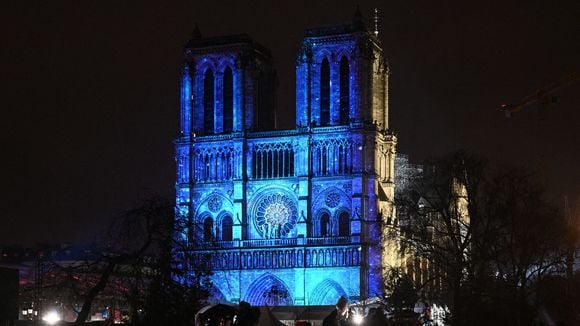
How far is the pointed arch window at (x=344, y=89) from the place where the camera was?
105875mm

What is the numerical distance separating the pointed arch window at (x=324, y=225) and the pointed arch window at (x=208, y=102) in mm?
11705

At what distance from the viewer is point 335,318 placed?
3288cm

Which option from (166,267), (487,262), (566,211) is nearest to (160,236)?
(166,267)

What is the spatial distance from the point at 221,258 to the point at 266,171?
7619 millimetres

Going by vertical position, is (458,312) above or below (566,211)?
below

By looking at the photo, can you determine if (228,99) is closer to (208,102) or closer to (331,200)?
(208,102)

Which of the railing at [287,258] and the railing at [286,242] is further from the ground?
the railing at [286,242]

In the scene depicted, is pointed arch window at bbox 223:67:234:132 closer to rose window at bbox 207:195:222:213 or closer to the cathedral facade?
the cathedral facade

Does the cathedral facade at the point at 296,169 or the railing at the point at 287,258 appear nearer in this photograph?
the railing at the point at 287,258

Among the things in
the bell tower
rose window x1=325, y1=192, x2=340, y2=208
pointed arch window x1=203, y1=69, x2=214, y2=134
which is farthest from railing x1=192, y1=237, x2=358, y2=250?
pointed arch window x1=203, y1=69, x2=214, y2=134

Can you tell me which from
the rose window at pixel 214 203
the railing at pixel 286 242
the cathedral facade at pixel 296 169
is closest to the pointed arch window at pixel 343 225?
the cathedral facade at pixel 296 169

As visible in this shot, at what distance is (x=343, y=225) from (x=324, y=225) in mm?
1502

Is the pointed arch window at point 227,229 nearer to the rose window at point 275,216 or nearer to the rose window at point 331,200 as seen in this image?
the rose window at point 275,216

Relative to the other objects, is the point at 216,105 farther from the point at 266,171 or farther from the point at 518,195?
the point at 518,195
